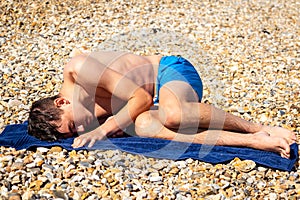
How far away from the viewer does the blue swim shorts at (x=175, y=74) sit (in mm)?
3902

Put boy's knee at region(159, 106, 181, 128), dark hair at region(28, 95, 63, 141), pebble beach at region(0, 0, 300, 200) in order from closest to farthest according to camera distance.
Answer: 1. pebble beach at region(0, 0, 300, 200)
2. boy's knee at region(159, 106, 181, 128)
3. dark hair at region(28, 95, 63, 141)

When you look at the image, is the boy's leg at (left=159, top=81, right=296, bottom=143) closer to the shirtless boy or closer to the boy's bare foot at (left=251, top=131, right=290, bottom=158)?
the shirtless boy

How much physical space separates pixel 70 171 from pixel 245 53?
138 inches

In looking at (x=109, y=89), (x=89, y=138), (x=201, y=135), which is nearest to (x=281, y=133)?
(x=201, y=135)

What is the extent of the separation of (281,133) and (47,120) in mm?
2008

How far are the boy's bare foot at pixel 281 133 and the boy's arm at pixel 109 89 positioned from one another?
106 cm

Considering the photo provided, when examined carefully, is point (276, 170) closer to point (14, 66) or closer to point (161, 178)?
point (161, 178)

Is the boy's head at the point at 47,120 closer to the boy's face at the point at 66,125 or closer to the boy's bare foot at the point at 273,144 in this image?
the boy's face at the point at 66,125

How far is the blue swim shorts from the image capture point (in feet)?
12.8

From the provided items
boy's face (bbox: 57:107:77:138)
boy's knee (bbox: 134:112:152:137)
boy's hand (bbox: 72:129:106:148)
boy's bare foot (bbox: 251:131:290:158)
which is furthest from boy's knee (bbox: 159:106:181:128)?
boy's face (bbox: 57:107:77:138)

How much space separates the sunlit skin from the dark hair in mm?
52

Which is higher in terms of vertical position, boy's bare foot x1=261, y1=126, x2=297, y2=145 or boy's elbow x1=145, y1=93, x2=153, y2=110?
boy's elbow x1=145, y1=93, x2=153, y2=110

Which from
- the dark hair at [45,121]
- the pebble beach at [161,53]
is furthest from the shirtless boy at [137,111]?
the pebble beach at [161,53]

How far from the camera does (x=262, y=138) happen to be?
3.64 meters
